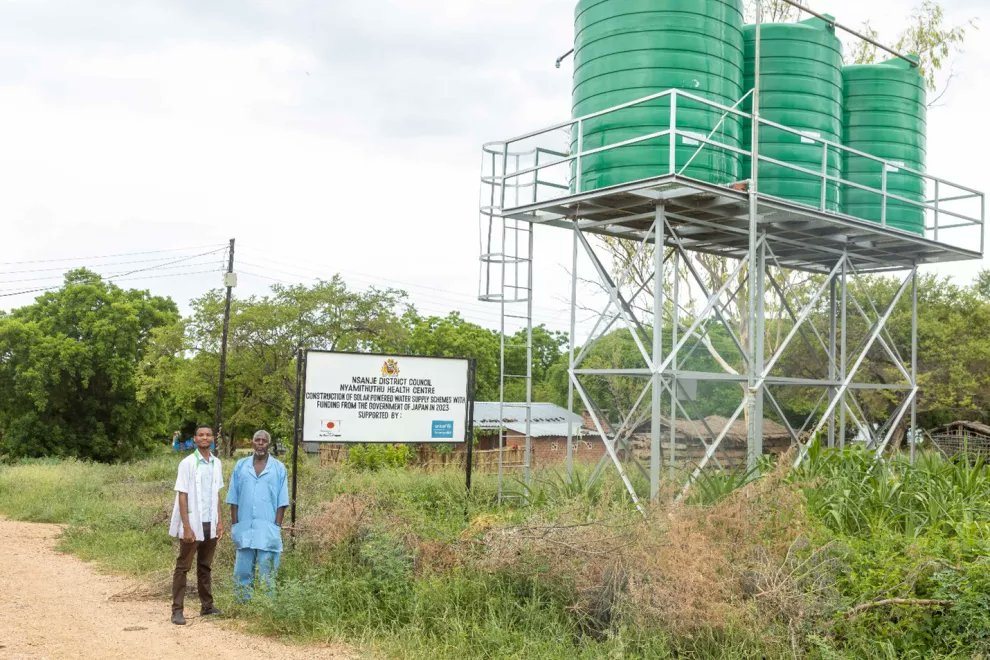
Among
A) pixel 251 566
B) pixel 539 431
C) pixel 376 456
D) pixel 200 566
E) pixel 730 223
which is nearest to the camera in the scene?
pixel 200 566

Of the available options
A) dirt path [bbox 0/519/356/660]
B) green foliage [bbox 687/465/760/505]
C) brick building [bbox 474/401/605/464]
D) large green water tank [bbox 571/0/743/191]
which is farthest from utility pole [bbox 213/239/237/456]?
green foliage [bbox 687/465/760/505]

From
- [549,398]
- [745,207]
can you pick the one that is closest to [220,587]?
[745,207]

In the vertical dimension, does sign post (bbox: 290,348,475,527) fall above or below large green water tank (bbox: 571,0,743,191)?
below

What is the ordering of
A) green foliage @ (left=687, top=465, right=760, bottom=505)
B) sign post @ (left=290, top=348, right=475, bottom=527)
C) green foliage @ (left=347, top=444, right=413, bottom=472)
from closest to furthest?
green foliage @ (left=687, top=465, right=760, bottom=505) < sign post @ (left=290, top=348, right=475, bottom=527) < green foliage @ (left=347, top=444, right=413, bottom=472)

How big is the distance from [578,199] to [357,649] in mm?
6454

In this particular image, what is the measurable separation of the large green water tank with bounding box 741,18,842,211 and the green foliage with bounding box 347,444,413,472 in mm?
12505

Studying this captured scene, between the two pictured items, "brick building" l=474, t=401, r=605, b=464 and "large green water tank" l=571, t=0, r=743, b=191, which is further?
"brick building" l=474, t=401, r=605, b=464

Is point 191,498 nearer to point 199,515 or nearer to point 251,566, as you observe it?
point 199,515

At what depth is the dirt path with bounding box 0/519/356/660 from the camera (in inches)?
330

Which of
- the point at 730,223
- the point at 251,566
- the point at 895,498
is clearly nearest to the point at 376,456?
the point at 730,223

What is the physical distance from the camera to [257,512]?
390 inches

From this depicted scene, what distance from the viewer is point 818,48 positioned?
14258 millimetres

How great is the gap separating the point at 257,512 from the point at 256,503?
9cm

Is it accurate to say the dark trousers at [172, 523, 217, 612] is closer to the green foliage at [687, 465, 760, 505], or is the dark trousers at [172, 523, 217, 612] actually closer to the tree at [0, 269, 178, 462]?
the green foliage at [687, 465, 760, 505]
